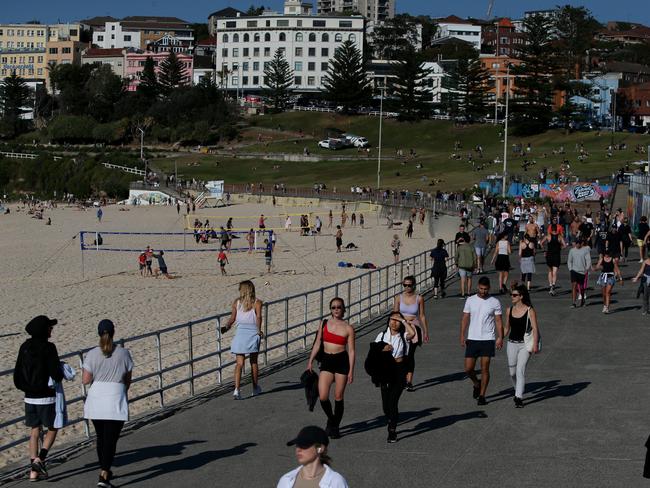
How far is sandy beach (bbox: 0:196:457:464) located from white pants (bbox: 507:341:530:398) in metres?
5.07

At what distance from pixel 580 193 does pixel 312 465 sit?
3993 centimetres

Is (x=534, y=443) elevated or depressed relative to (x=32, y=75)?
depressed

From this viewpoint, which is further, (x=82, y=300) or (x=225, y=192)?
(x=225, y=192)

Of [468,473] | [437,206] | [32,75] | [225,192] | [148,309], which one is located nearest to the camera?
[468,473]

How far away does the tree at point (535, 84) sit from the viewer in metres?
81.4

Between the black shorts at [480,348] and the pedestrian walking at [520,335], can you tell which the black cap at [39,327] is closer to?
the black shorts at [480,348]

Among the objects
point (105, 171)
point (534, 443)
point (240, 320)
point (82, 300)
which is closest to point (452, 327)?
point (240, 320)

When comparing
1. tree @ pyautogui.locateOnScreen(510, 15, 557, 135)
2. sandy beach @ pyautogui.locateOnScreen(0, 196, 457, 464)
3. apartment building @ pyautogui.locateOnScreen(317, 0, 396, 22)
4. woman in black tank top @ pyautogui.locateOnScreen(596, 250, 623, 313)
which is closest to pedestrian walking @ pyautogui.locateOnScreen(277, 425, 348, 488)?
sandy beach @ pyautogui.locateOnScreen(0, 196, 457, 464)

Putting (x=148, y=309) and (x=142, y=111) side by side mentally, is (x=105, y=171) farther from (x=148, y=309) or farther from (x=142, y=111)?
(x=148, y=309)

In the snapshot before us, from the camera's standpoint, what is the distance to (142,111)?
110750 millimetres

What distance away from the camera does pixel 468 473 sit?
8969mm

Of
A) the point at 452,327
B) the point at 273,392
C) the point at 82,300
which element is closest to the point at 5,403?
the point at 273,392

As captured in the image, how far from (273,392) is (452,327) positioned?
17.3 feet

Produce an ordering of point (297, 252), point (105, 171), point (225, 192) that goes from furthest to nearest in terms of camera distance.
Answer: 1. point (105, 171)
2. point (225, 192)
3. point (297, 252)
